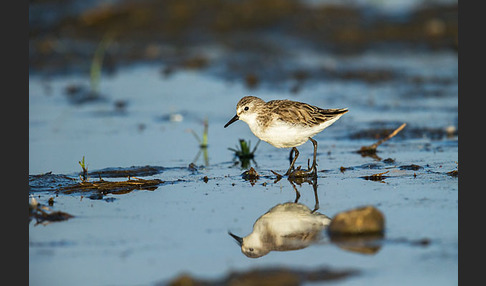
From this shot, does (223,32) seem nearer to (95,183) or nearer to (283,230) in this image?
(95,183)

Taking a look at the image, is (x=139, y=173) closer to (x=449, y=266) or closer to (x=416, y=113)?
(x=449, y=266)

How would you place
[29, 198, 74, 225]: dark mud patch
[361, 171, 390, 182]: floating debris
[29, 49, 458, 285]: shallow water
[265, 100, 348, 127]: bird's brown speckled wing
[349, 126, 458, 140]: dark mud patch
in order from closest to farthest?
[29, 49, 458, 285]: shallow water → [29, 198, 74, 225]: dark mud patch → [361, 171, 390, 182]: floating debris → [265, 100, 348, 127]: bird's brown speckled wing → [349, 126, 458, 140]: dark mud patch

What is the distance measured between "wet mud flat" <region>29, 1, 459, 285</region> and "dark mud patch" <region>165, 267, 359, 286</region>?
0.05 feet

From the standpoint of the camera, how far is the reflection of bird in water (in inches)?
235

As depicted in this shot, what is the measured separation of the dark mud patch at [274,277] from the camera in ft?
16.6

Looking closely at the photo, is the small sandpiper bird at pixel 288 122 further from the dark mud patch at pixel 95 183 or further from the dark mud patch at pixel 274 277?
the dark mud patch at pixel 274 277

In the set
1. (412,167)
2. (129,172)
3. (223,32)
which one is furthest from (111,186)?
(223,32)

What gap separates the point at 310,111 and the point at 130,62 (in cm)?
870

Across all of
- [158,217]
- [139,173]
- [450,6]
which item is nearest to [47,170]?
[139,173]

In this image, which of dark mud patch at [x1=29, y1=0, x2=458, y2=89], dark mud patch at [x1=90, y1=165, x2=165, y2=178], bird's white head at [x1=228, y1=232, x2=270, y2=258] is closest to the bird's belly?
dark mud patch at [x1=90, y1=165, x2=165, y2=178]

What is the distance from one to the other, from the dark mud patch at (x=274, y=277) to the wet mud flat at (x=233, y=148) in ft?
0.05

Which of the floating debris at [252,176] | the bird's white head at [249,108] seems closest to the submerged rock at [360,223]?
the floating debris at [252,176]

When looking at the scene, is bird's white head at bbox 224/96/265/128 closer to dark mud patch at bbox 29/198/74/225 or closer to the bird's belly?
the bird's belly

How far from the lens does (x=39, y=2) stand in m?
18.9
